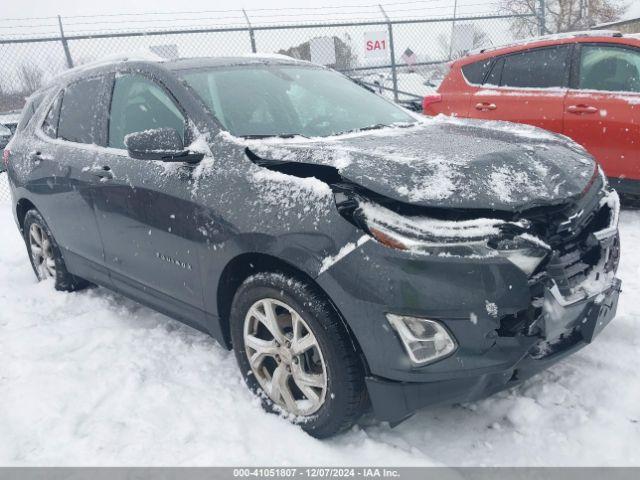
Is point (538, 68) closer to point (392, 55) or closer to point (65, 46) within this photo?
point (392, 55)

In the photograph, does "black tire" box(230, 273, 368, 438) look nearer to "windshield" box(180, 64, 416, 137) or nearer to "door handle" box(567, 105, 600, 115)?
"windshield" box(180, 64, 416, 137)

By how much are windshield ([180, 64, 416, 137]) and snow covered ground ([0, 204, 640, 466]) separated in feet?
4.43

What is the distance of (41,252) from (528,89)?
15.4 feet

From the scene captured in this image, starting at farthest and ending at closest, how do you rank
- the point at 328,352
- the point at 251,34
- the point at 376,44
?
the point at 376,44 → the point at 251,34 → the point at 328,352

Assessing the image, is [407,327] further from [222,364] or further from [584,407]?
[222,364]

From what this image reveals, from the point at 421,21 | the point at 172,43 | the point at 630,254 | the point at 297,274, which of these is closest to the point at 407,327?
the point at 297,274

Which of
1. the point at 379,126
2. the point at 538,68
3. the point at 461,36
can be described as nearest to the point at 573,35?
the point at 538,68

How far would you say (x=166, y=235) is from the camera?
2.87m

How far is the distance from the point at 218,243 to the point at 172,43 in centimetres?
809

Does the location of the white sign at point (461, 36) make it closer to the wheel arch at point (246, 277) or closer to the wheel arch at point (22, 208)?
the wheel arch at point (22, 208)

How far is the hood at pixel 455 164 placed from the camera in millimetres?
2132

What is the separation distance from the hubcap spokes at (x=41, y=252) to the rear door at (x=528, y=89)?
14.1 ft

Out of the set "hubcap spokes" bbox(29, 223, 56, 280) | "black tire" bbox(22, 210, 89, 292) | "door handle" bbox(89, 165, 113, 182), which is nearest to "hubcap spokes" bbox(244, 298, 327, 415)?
"door handle" bbox(89, 165, 113, 182)

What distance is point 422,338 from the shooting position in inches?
80.3
